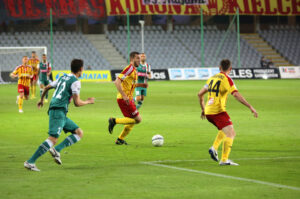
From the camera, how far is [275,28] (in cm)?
6494

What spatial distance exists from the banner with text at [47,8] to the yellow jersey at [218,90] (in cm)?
4385

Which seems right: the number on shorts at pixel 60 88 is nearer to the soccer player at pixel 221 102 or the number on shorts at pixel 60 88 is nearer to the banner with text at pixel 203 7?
the soccer player at pixel 221 102

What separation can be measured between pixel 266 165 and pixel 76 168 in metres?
3.12

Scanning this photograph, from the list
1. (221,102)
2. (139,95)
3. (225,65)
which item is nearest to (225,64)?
(225,65)

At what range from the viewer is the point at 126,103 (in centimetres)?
1348

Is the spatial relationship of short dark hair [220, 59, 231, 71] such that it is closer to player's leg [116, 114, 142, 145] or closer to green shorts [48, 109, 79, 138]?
green shorts [48, 109, 79, 138]

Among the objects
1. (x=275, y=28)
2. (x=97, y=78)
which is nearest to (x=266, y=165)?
(x=97, y=78)

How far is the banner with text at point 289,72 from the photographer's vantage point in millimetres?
51625

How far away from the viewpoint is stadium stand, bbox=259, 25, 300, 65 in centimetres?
6125

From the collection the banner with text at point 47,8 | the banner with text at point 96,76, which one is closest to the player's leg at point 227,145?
the banner with text at point 96,76

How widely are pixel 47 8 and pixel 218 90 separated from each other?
4434cm

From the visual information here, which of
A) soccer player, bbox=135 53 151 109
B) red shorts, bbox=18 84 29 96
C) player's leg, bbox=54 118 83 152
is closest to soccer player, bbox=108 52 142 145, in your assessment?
player's leg, bbox=54 118 83 152

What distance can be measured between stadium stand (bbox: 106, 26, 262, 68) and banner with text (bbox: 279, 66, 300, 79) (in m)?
6.17

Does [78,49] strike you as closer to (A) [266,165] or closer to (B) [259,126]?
(B) [259,126]
